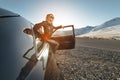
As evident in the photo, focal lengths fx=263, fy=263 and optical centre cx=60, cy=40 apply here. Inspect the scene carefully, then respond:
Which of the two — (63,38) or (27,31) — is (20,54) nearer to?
(27,31)

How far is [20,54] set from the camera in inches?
86.3

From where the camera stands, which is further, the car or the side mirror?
the side mirror

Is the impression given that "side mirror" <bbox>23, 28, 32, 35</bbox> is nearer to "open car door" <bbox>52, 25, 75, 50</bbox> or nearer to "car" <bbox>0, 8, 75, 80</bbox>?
"car" <bbox>0, 8, 75, 80</bbox>

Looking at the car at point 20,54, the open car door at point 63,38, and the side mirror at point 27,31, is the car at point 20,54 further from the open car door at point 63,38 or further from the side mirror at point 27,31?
the open car door at point 63,38

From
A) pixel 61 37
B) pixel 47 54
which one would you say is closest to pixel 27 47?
pixel 47 54

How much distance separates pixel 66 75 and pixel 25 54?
6.34m

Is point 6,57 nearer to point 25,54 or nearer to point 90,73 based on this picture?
point 25,54

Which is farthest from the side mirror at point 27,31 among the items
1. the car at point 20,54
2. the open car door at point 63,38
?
the open car door at point 63,38

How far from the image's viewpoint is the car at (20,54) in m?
1.98

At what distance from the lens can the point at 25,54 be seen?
224cm

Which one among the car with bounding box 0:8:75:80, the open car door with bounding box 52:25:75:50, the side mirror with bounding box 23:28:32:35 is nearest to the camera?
the car with bounding box 0:8:75:80

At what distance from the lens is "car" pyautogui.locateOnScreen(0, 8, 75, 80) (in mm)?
1978

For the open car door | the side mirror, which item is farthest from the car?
the open car door

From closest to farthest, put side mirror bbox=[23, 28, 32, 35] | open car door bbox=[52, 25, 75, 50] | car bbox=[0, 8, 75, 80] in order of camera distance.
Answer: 1. car bbox=[0, 8, 75, 80]
2. side mirror bbox=[23, 28, 32, 35]
3. open car door bbox=[52, 25, 75, 50]
